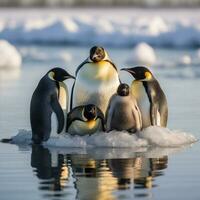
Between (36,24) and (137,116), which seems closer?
(137,116)

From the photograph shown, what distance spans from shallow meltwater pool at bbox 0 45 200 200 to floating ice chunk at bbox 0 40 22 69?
957 centimetres

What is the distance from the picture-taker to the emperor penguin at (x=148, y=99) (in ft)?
32.4

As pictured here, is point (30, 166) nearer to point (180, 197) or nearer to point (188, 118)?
point (180, 197)

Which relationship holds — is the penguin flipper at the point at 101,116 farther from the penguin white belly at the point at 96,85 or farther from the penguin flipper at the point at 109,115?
the penguin white belly at the point at 96,85

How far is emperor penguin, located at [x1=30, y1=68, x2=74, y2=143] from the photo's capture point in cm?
961

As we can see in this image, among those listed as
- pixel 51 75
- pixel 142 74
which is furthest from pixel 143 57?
pixel 51 75

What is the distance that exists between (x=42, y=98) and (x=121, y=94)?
704mm

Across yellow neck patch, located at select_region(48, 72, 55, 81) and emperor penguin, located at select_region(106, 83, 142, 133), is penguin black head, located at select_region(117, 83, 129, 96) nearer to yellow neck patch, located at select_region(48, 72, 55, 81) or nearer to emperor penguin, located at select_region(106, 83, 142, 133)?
emperor penguin, located at select_region(106, 83, 142, 133)

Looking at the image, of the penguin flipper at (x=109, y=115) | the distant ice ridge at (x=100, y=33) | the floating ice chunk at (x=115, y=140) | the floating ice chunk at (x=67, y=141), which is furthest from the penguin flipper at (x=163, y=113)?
the distant ice ridge at (x=100, y=33)

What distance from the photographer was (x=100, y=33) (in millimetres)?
40719

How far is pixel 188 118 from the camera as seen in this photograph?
11305mm

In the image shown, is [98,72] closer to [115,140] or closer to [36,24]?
[115,140]

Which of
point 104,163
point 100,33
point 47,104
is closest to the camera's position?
point 104,163

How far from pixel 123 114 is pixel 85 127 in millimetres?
339
